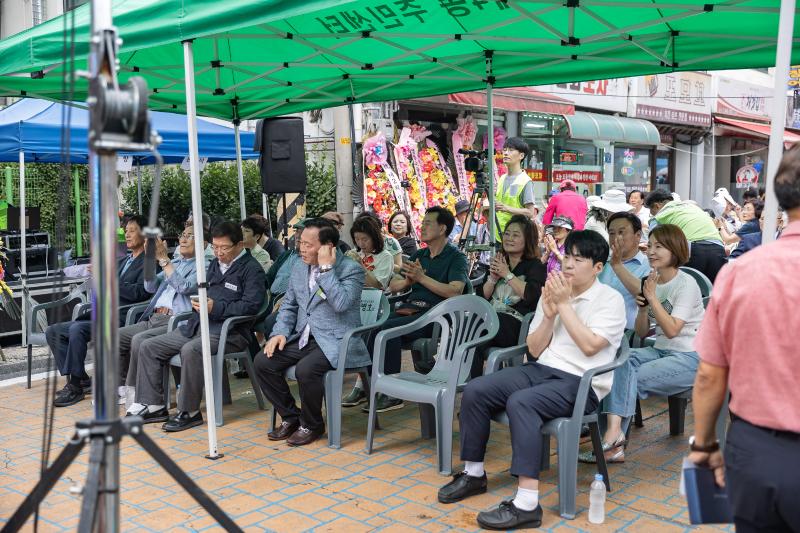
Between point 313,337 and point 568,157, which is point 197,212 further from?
point 568,157

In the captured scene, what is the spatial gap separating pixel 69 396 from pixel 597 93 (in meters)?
15.0

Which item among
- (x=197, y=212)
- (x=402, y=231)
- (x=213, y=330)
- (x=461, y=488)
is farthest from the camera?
(x=402, y=231)

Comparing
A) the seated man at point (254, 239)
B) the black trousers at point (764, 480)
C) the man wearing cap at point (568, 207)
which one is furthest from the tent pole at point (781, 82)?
the man wearing cap at point (568, 207)

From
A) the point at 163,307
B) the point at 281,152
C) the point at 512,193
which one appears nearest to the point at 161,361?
the point at 163,307

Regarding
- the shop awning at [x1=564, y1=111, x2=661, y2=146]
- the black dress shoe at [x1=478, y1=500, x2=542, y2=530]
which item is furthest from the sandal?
the shop awning at [x1=564, y1=111, x2=661, y2=146]

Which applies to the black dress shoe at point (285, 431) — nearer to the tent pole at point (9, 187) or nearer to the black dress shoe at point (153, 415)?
the black dress shoe at point (153, 415)

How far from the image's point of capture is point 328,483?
13.6ft

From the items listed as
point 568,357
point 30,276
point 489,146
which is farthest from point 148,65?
point 568,357

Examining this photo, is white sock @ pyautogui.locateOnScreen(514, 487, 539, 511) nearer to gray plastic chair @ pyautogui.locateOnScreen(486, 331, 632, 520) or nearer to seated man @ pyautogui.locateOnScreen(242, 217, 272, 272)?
gray plastic chair @ pyautogui.locateOnScreen(486, 331, 632, 520)

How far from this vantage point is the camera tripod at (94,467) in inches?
76.6

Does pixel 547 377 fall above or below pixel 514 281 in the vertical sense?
below

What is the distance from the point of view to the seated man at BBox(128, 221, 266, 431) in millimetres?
5340

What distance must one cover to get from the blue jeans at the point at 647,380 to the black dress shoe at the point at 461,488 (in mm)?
850

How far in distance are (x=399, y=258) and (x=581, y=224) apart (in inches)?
93.5
